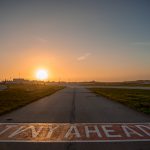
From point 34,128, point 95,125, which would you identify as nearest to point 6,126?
point 34,128

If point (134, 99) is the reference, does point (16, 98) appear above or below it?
above

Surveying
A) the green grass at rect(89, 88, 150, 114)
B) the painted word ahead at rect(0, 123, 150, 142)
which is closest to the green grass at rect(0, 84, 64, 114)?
the painted word ahead at rect(0, 123, 150, 142)

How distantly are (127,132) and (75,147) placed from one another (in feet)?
10.6

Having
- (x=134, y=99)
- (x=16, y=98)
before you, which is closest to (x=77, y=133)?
(x=134, y=99)

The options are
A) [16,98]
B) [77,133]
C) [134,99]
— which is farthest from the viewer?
[16,98]

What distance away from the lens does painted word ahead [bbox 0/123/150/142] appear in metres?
9.07

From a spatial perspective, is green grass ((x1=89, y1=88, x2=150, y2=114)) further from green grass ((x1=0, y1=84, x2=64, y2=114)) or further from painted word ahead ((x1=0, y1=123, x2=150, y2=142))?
green grass ((x1=0, y1=84, x2=64, y2=114))


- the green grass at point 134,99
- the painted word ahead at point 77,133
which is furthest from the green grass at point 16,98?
the green grass at point 134,99

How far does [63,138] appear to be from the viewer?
9.24m

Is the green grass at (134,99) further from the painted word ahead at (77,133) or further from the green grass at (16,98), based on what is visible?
the green grass at (16,98)

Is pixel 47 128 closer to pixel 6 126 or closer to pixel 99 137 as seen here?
pixel 6 126

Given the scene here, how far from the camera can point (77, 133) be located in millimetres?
10141

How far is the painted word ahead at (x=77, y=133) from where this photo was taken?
29.8 ft

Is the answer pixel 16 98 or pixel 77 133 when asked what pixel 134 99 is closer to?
pixel 16 98
